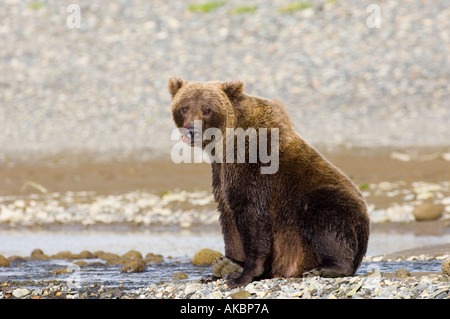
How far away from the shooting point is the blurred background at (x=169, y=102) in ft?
39.9

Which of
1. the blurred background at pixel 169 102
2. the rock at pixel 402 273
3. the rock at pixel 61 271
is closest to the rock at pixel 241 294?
the rock at pixel 402 273

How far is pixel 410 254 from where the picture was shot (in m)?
8.71

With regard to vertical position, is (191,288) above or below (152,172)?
below

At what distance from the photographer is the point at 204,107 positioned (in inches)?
264

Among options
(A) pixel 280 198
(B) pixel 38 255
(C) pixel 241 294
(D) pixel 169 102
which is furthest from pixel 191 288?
(D) pixel 169 102

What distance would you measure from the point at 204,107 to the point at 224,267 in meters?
1.33

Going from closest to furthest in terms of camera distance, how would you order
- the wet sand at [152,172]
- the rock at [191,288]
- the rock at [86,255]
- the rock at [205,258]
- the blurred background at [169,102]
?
1. the rock at [191,288]
2. the rock at [205,258]
3. the rock at [86,255]
4. the blurred background at [169,102]
5. the wet sand at [152,172]

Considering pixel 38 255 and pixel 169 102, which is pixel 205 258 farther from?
pixel 169 102

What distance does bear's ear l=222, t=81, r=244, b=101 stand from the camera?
22.5 feet

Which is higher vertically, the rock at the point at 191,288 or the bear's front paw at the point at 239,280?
the bear's front paw at the point at 239,280

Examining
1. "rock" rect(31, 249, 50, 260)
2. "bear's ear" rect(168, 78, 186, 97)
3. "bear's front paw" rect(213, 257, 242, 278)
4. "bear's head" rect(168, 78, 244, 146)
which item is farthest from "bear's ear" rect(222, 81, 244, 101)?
"rock" rect(31, 249, 50, 260)

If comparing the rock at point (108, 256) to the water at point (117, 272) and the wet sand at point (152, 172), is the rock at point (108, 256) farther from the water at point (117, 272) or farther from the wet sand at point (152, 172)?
the wet sand at point (152, 172)
